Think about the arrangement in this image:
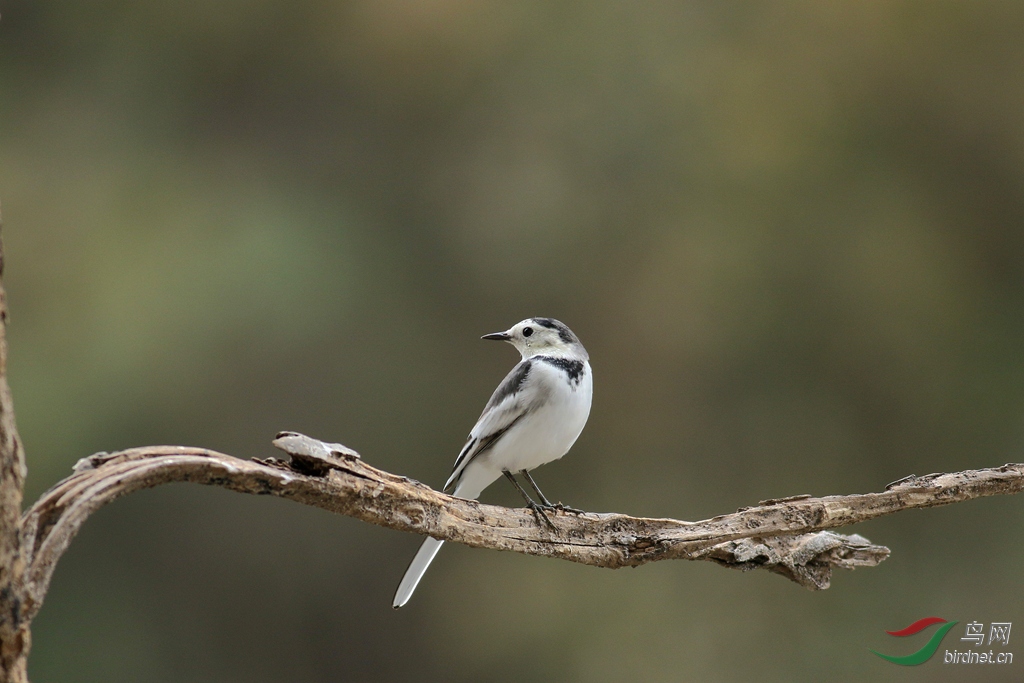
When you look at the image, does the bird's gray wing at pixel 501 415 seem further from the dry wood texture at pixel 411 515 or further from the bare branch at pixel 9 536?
the bare branch at pixel 9 536

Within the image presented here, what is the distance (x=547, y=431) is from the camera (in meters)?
2.61

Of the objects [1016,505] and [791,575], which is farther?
[1016,505]

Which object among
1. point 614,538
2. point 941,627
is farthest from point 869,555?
point 941,627

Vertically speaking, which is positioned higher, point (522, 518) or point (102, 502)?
point (102, 502)

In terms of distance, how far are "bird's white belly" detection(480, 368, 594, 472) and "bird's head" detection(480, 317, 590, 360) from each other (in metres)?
0.17

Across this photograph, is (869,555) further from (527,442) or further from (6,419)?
(6,419)

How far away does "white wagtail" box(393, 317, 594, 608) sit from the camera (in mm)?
→ 2604

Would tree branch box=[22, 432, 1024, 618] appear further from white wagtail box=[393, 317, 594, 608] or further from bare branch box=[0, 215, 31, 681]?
white wagtail box=[393, 317, 594, 608]

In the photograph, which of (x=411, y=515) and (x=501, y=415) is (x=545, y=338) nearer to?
(x=501, y=415)

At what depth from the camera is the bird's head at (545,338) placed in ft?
9.33

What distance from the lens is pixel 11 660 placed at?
1.45 meters

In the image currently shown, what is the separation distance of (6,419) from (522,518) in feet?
4.31

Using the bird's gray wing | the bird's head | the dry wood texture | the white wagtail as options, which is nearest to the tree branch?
the dry wood texture

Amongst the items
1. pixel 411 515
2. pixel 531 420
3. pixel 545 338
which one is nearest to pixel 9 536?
pixel 411 515
